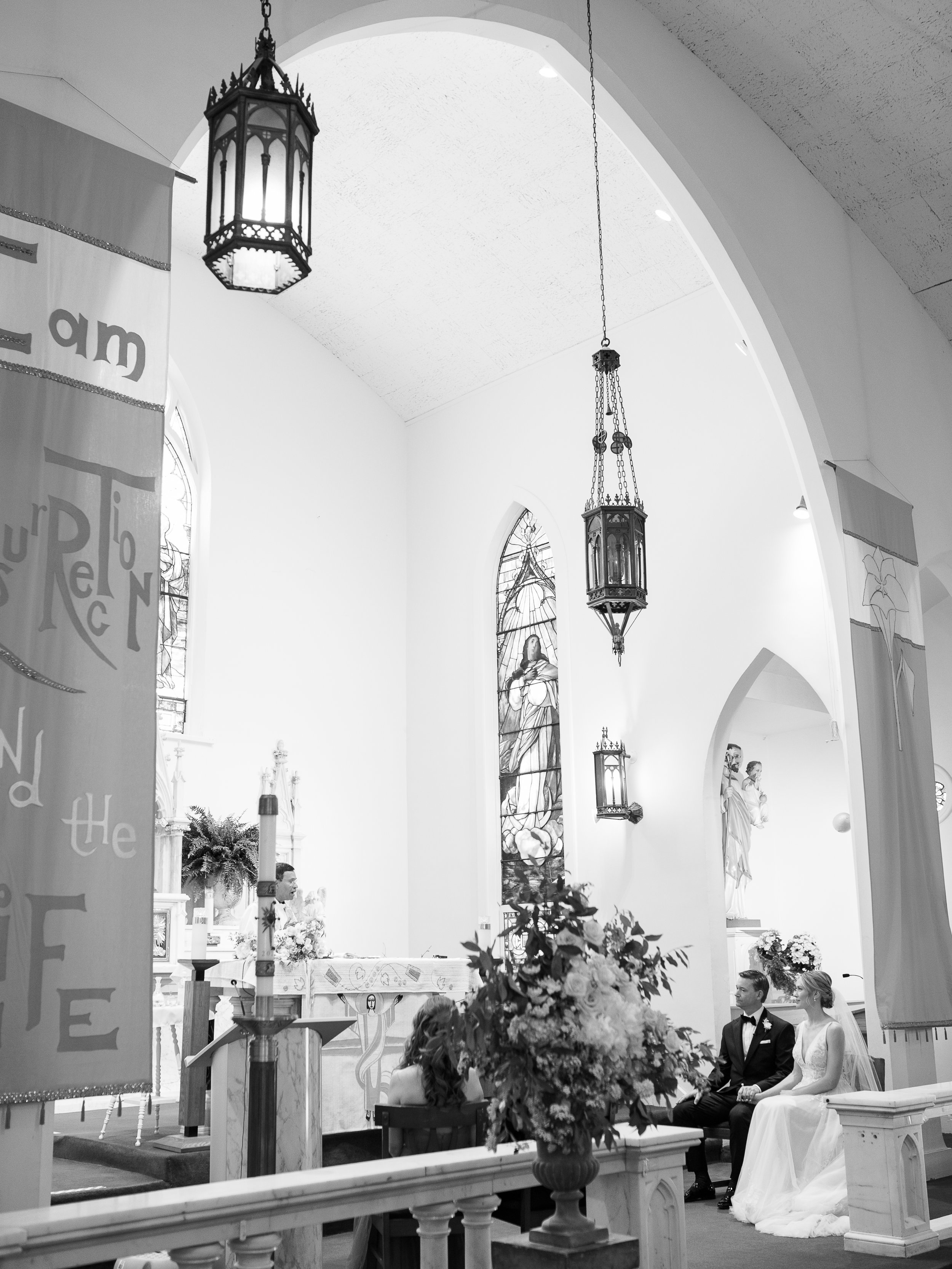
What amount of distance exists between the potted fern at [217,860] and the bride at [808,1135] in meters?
5.32

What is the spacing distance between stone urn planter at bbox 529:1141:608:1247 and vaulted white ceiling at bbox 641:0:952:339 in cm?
648

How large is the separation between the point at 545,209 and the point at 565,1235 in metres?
9.19

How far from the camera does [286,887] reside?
7.10 m

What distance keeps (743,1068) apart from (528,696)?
5638 millimetres

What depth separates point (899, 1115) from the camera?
15.9ft

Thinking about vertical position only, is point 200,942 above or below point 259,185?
below

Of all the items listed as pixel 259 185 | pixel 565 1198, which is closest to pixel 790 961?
pixel 565 1198

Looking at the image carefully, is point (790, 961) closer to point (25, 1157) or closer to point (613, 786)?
point (613, 786)

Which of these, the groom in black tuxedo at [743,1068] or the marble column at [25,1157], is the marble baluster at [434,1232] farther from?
the groom in black tuxedo at [743,1068]

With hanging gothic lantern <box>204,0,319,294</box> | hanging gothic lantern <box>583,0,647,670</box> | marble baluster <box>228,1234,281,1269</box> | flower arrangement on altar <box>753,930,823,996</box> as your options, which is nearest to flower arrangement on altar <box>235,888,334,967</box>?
flower arrangement on altar <box>753,930,823,996</box>

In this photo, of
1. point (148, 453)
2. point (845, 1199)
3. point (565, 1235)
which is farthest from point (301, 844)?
point (565, 1235)

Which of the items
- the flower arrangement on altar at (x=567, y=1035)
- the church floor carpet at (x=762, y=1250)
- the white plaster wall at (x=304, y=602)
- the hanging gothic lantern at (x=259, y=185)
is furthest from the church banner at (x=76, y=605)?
the white plaster wall at (x=304, y=602)

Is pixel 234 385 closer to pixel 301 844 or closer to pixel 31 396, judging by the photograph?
pixel 301 844

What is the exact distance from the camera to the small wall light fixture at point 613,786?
10673 millimetres
